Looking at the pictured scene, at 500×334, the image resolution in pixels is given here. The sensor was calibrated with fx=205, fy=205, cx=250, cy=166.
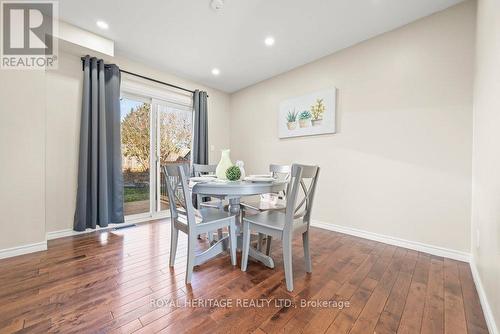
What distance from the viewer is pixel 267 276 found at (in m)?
1.70

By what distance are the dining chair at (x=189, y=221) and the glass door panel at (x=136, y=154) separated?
192 centimetres

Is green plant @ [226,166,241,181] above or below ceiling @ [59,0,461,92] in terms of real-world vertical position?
below

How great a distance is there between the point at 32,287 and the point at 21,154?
138 centimetres

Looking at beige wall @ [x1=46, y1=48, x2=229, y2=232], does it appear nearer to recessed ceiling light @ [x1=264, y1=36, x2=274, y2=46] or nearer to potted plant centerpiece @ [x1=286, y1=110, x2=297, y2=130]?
recessed ceiling light @ [x1=264, y1=36, x2=274, y2=46]

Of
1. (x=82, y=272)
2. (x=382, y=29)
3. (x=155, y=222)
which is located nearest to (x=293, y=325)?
(x=82, y=272)

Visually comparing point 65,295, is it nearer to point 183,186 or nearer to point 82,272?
point 82,272

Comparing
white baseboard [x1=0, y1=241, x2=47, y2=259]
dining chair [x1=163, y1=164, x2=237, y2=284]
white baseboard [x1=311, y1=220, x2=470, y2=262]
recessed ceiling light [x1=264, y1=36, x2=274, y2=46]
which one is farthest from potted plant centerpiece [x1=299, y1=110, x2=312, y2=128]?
white baseboard [x1=0, y1=241, x2=47, y2=259]

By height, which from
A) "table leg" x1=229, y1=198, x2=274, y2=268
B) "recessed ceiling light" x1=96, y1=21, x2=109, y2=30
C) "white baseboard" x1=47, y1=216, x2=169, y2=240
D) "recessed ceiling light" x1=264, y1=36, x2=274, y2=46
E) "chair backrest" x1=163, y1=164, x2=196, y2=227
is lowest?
"white baseboard" x1=47, y1=216, x2=169, y2=240

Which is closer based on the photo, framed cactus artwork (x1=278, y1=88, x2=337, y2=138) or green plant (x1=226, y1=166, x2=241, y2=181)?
green plant (x1=226, y1=166, x2=241, y2=181)

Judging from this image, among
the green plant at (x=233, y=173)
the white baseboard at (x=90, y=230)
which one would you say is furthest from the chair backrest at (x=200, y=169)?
the white baseboard at (x=90, y=230)

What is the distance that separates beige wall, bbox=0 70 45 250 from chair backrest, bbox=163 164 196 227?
5.18ft

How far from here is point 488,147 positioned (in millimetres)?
1394

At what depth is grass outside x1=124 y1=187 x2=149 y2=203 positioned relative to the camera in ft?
10.9

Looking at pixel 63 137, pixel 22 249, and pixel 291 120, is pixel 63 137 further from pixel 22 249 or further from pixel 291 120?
pixel 291 120
